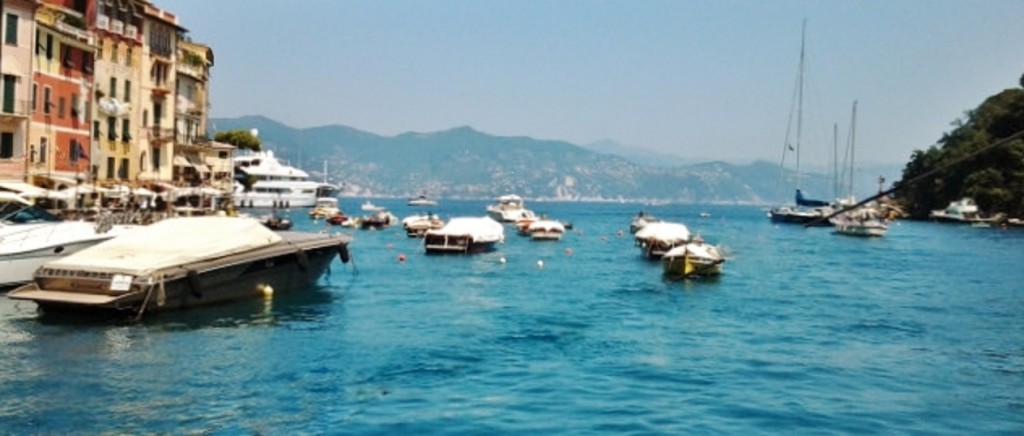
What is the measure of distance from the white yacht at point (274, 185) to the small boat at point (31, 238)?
372 ft

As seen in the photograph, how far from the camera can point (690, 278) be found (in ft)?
156

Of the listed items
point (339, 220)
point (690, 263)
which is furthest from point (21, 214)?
point (339, 220)

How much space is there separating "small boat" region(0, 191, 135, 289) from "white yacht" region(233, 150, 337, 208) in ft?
372

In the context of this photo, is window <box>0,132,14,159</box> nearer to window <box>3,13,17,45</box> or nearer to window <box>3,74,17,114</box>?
window <box>3,74,17,114</box>

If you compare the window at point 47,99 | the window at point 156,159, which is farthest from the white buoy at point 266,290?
the window at point 156,159

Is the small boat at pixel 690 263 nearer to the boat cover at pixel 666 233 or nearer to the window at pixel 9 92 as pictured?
the boat cover at pixel 666 233

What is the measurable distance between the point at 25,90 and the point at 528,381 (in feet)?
126

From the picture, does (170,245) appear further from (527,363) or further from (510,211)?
(510,211)

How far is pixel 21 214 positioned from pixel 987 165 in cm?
14213

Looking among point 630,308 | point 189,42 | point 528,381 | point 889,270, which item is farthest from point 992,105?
point 528,381

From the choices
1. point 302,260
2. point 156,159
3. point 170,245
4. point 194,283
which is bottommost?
point 194,283

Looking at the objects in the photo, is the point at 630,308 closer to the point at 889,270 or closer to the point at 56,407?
the point at 56,407

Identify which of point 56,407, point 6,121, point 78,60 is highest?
point 78,60

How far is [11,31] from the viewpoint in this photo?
47469 millimetres
